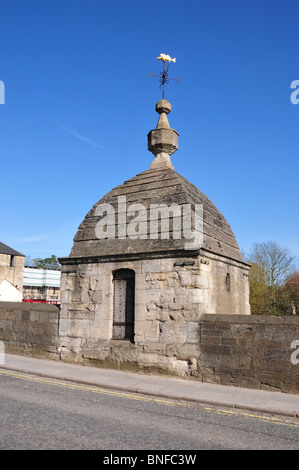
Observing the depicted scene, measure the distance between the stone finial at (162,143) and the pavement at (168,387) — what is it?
6.35 metres

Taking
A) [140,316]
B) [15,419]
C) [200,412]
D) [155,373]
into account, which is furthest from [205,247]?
[15,419]

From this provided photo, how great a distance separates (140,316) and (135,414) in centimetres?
338

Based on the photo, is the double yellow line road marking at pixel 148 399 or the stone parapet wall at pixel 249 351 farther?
the stone parapet wall at pixel 249 351

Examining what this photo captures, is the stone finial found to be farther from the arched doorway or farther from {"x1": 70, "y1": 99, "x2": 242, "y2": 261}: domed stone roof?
the arched doorway

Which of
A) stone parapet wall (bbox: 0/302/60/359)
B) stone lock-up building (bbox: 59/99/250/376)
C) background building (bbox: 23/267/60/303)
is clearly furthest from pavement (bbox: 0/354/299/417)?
background building (bbox: 23/267/60/303)

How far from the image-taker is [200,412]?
6176mm

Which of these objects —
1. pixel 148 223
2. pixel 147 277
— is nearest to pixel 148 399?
pixel 147 277

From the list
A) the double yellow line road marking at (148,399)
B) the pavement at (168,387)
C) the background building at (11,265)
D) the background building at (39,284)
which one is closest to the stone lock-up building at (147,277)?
the pavement at (168,387)

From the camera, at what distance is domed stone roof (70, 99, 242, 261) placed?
9250mm

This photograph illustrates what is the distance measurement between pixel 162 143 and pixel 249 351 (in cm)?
696

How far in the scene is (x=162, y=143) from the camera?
1179 cm

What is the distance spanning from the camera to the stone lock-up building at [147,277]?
8656 mm

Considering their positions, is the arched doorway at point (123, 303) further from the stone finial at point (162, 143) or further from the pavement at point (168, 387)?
the stone finial at point (162, 143)

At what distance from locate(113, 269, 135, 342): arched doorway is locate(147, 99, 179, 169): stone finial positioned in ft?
12.8
